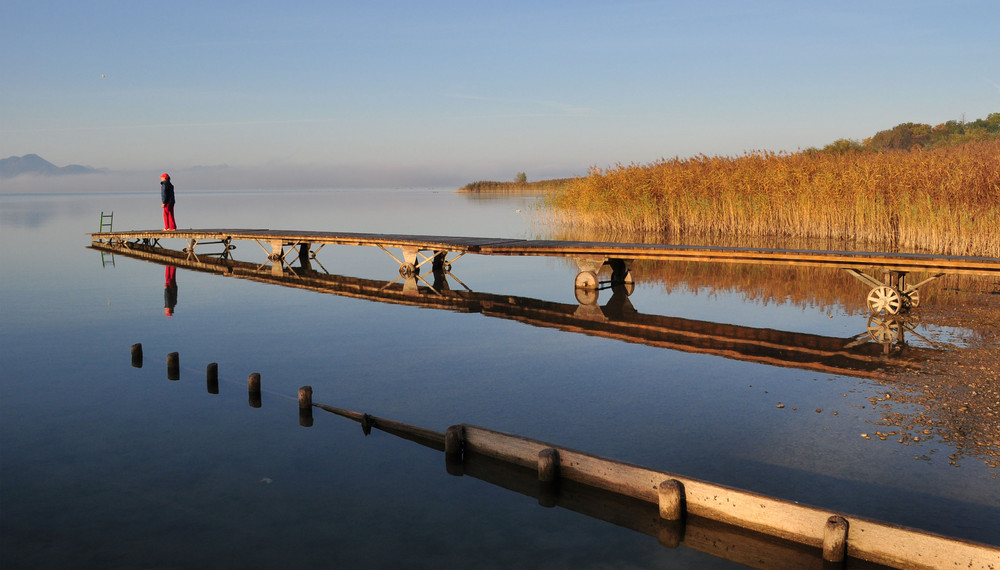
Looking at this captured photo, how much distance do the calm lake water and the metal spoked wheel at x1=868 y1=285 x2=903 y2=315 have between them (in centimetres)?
75

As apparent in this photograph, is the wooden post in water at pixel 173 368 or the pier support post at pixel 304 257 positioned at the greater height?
the pier support post at pixel 304 257

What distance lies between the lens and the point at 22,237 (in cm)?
4234

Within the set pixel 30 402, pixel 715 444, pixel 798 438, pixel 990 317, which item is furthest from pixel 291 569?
pixel 990 317

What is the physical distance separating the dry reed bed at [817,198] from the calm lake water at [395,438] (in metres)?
6.72

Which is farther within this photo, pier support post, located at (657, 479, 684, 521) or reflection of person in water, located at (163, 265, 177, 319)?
reflection of person in water, located at (163, 265, 177, 319)

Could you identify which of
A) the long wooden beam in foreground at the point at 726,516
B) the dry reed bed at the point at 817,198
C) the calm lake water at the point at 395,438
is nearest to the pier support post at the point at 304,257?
the calm lake water at the point at 395,438

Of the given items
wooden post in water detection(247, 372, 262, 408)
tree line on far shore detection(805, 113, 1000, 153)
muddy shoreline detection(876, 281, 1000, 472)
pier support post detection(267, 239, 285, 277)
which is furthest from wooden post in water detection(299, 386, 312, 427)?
tree line on far shore detection(805, 113, 1000, 153)

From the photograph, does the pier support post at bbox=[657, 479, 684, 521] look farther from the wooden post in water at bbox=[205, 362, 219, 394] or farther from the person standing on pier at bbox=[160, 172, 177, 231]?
the person standing on pier at bbox=[160, 172, 177, 231]

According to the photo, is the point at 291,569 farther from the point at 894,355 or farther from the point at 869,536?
the point at 894,355

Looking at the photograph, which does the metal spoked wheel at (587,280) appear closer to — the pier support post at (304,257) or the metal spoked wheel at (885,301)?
the metal spoked wheel at (885,301)

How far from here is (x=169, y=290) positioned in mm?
22594

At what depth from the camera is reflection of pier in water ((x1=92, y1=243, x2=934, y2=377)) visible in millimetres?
12461

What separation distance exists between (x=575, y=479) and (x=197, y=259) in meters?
27.1

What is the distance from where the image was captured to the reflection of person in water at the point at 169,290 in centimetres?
1919
